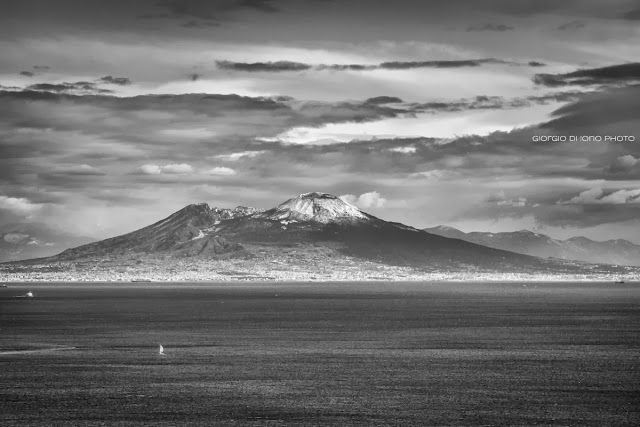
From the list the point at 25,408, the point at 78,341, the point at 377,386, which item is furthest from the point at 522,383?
the point at 78,341

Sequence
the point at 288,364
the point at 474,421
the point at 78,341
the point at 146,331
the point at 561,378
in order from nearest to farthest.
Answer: the point at 474,421
the point at 561,378
the point at 288,364
the point at 78,341
the point at 146,331

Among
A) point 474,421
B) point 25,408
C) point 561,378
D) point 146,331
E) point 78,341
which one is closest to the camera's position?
point 474,421

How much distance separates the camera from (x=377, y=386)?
102500 millimetres

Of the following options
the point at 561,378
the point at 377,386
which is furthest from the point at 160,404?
the point at 561,378

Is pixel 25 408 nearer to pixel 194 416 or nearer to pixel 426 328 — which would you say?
pixel 194 416

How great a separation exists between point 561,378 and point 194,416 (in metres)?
48.5

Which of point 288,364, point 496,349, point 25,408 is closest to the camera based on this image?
point 25,408

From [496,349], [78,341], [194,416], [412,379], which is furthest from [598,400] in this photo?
[78,341]

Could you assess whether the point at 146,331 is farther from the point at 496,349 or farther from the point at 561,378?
the point at 561,378

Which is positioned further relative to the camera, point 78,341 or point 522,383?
point 78,341

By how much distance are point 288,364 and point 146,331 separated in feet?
238

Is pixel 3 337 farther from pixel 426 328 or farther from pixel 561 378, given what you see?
pixel 561 378

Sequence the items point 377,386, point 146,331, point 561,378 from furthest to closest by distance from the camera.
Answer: point 146,331 < point 561,378 < point 377,386

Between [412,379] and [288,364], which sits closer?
[412,379]
